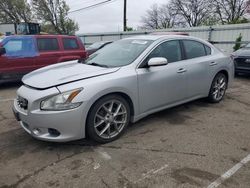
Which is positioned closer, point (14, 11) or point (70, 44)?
point (70, 44)

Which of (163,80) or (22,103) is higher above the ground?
(163,80)

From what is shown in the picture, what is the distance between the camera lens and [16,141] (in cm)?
356

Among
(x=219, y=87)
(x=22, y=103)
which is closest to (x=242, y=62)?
(x=219, y=87)

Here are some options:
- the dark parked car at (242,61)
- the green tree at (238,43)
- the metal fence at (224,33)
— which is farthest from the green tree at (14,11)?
the dark parked car at (242,61)

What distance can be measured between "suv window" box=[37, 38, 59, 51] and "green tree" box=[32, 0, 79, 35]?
3282 cm

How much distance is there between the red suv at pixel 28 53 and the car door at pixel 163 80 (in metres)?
4.78

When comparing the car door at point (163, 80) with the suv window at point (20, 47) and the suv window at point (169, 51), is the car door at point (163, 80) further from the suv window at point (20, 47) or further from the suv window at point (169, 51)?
the suv window at point (20, 47)

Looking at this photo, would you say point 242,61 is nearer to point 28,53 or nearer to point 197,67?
point 197,67

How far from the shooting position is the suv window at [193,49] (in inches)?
180

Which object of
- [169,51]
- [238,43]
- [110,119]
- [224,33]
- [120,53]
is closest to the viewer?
[110,119]

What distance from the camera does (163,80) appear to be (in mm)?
3943

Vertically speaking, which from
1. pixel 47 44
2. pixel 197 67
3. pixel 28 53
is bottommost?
pixel 197 67

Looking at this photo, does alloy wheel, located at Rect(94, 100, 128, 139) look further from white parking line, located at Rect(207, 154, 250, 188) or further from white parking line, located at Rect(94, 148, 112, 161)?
white parking line, located at Rect(207, 154, 250, 188)

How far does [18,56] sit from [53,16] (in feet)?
112
